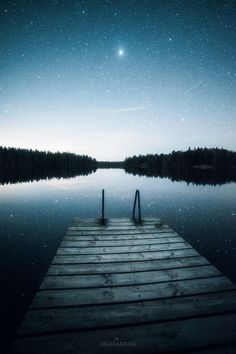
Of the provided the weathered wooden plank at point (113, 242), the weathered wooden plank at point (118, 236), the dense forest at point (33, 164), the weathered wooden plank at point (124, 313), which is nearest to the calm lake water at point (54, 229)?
the weathered wooden plank at point (113, 242)

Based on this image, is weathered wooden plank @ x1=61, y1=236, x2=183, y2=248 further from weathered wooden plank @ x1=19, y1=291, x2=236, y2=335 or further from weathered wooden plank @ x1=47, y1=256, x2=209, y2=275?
weathered wooden plank @ x1=19, y1=291, x2=236, y2=335

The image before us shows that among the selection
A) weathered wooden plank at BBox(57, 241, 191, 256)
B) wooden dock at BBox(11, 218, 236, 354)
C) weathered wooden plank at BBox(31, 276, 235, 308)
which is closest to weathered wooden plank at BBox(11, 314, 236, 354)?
wooden dock at BBox(11, 218, 236, 354)

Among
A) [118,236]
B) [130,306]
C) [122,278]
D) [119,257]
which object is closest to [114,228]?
[118,236]

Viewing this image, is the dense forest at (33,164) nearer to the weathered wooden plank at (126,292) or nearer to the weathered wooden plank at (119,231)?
the weathered wooden plank at (119,231)

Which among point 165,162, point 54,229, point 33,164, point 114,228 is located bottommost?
point 54,229

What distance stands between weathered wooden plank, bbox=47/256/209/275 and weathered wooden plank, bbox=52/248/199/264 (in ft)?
0.72

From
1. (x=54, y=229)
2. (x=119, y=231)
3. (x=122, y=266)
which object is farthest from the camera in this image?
(x=54, y=229)

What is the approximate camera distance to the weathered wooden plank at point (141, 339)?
2.91 meters

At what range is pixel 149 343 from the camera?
300 centimetres

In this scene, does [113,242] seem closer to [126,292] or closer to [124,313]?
[126,292]

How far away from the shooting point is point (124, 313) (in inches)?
143

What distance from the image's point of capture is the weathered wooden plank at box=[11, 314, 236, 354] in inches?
115

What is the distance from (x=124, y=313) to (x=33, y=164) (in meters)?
79.4

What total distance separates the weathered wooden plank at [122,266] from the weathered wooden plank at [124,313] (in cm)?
130
